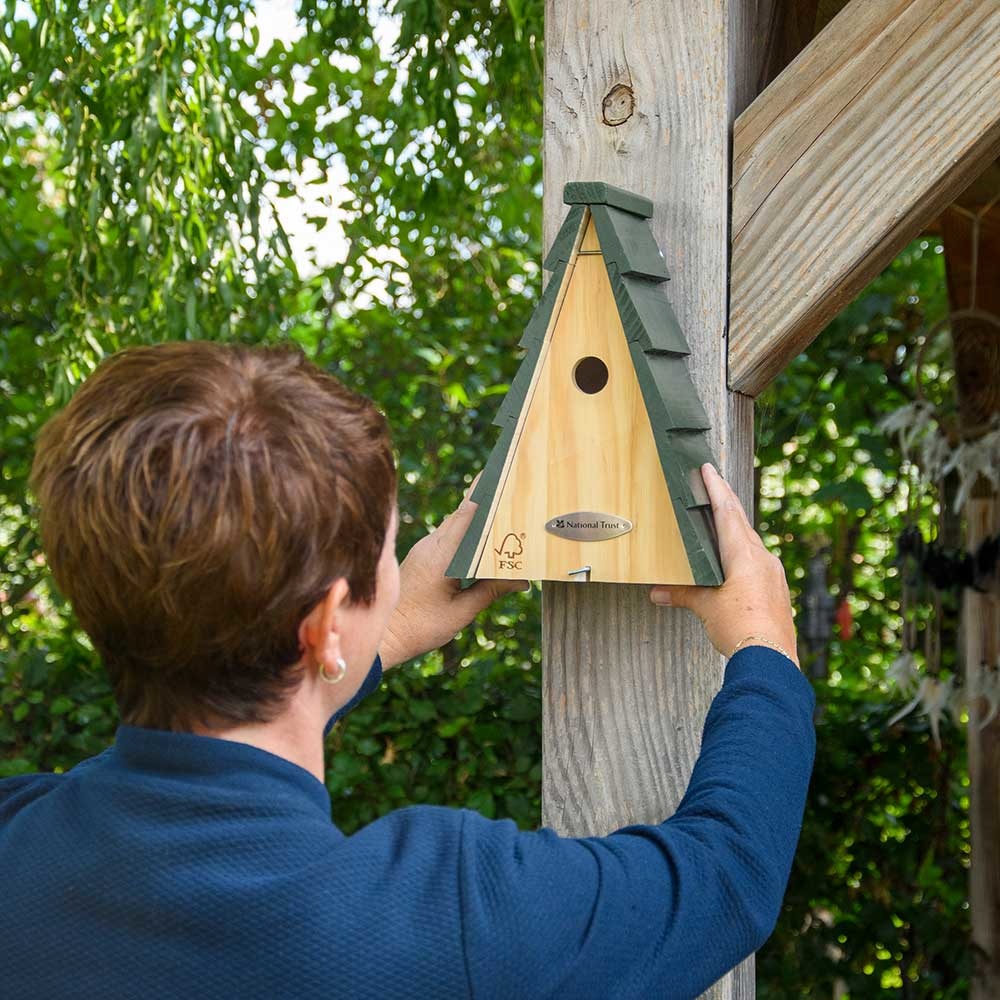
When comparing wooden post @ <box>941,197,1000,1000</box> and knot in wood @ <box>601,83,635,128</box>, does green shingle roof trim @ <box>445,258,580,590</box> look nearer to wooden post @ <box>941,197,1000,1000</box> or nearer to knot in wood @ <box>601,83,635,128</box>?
knot in wood @ <box>601,83,635,128</box>

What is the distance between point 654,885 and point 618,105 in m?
0.85

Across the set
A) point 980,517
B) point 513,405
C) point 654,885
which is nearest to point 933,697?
point 980,517

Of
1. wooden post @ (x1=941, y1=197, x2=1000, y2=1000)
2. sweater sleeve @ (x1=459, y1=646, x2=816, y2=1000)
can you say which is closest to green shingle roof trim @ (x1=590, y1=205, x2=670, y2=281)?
sweater sleeve @ (x1=459, y1=646, x2=816, y2=1000)

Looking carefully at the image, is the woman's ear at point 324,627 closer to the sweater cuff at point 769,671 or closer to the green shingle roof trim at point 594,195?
the sweater cuff at point 769,671

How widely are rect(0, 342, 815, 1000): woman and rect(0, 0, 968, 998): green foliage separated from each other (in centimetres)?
127

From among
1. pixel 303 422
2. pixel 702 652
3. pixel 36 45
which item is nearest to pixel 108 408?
pixel 303 422

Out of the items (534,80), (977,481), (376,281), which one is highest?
(534,80)

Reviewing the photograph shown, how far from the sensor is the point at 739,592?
1200mm

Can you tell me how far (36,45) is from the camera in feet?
8.57

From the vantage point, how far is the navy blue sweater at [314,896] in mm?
857

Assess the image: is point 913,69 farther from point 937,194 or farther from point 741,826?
point 741,826

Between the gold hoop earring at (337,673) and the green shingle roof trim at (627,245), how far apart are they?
53 centimetres

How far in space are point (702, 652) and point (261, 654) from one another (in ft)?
1.92

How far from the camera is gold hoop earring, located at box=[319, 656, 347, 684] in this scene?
97 centimetres
